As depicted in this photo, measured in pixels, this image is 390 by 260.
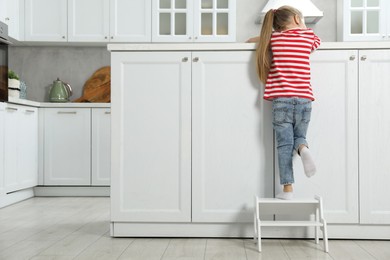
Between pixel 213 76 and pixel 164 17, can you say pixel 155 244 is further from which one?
pixel 164 17

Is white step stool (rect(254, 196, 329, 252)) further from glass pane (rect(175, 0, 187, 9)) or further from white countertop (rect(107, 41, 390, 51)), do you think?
glass pane (rect(175, 0, 187, 9))

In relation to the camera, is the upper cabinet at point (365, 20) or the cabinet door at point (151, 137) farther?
the upper cabinet at point (365, 20)

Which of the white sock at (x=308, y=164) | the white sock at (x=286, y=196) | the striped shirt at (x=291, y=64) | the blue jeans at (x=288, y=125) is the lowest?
the white sock at (x=286, y=196)

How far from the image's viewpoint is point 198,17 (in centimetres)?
532

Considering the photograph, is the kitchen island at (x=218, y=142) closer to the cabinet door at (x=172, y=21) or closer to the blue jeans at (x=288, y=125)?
the blue jeans at (x=288, y=125)

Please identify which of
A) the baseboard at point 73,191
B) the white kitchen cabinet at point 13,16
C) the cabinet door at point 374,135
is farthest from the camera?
the baseboard at point 73,191

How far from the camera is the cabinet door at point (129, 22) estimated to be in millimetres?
5238

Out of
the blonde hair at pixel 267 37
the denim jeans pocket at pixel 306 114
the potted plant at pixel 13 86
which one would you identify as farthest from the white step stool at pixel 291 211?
the potted plant at pixel 13 86

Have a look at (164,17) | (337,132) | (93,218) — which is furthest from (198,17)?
(337,132)

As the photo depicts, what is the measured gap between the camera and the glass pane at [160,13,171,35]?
531 cm

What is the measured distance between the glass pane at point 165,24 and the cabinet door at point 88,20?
0.50 meters

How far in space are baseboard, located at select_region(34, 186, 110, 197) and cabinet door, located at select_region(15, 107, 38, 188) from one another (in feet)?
0.41

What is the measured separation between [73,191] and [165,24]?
1784 millimetres

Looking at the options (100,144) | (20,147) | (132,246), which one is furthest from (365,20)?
(132,246)
